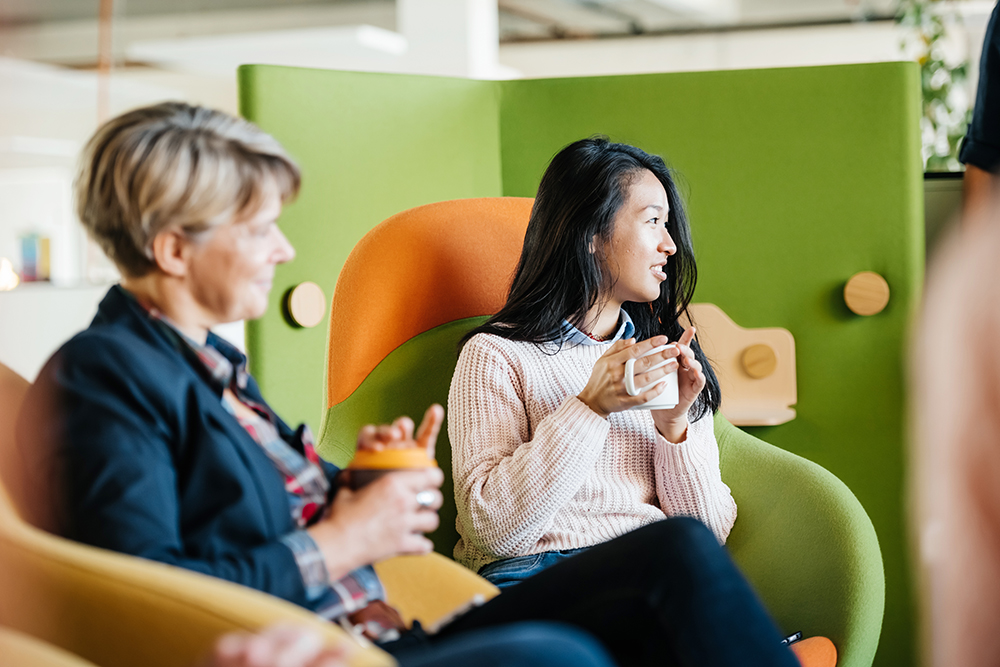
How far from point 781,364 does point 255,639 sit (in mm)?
1855

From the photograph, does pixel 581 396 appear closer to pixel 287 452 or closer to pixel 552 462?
pixel 552 462

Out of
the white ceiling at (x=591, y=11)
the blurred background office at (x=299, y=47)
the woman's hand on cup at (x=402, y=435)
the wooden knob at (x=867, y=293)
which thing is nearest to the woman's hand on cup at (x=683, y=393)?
the woman's hand on cup at (x=402, y=435)

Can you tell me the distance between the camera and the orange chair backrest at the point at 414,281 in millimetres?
1838

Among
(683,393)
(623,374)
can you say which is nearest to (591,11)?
(683,393)

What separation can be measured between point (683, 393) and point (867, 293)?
925mm

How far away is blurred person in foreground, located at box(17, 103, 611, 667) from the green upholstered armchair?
68cm

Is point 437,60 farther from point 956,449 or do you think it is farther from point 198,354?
point 956,449

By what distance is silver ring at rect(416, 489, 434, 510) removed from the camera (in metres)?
1.04

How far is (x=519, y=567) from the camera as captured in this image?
5.08 ft

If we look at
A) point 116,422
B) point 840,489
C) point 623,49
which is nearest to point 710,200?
point 840,489

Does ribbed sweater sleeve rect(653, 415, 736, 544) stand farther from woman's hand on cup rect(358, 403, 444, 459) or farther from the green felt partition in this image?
the green felt partition

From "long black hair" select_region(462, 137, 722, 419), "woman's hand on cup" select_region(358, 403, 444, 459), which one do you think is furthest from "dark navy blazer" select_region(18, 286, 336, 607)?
"long black hair" select_region(462, 137, 722, 419)

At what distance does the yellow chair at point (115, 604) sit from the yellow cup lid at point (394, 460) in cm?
18

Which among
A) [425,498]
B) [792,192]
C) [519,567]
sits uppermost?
[792,192]
